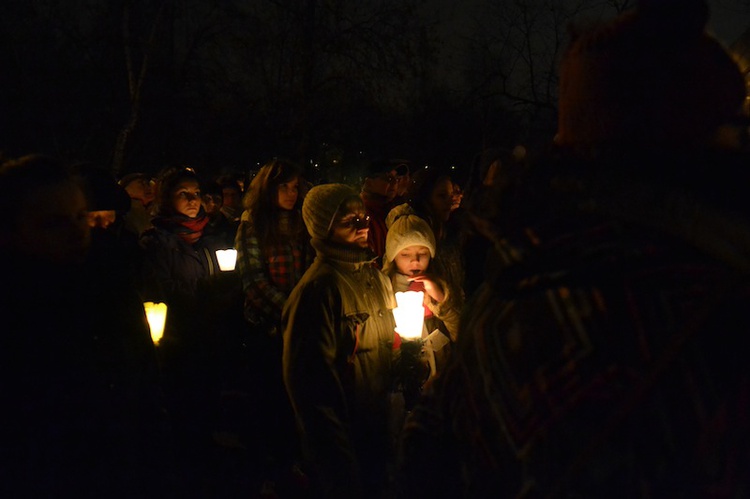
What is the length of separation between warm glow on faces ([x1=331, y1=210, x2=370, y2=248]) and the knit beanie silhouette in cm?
5

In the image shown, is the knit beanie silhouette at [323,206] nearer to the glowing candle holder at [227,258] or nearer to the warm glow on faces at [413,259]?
the warm glow on faces at [413,259]

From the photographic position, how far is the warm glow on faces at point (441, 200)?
5.94 m

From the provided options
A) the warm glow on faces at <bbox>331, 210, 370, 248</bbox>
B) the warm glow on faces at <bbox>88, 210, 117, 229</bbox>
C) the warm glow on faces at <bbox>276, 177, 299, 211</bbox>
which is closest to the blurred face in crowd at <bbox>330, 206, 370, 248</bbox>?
the warm glow on faces at <bbox>331, 210, 370, 248</bbox>

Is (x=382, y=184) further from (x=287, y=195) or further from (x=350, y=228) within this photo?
(x=350, y=228)

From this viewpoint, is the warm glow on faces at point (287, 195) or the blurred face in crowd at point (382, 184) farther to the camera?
the blurred face in crowd at point (382, 184)

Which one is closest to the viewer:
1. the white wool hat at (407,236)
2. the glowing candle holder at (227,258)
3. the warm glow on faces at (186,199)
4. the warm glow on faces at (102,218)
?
the white wool hat at (407,236)

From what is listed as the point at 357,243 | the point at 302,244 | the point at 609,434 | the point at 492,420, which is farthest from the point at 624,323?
the point at 302,244

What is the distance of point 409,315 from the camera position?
4.03 metres

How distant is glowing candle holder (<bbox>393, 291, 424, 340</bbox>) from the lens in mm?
4023

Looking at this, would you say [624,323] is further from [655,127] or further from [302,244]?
[302,244]

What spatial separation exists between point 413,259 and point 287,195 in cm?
159

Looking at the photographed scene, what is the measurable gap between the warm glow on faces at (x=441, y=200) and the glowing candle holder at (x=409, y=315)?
A: 2015mm

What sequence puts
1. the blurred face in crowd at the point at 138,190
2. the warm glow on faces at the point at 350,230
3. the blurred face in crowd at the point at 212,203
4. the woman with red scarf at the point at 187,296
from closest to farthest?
the warm glow on faces at the point at 350,230
the woman with red scarf at the point at 187,296
the blurred face in crowd at the point at 138,190
the blurred face in crowd at the point at 212,203

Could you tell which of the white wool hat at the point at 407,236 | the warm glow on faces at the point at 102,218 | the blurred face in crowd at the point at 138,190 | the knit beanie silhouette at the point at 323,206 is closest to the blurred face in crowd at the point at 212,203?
the blurred face in crowd at the point at 138,190
